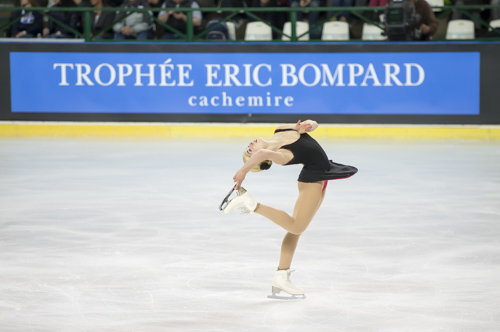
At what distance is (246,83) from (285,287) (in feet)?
30.0

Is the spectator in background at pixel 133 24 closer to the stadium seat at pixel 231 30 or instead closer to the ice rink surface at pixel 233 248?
the stadium seat at pixel 231 30

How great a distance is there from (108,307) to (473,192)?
5175 mm

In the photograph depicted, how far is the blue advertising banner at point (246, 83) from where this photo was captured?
46.8ft

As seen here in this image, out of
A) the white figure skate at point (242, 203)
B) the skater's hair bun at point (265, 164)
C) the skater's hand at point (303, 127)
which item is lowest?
the white figure skate at point (242, 203)

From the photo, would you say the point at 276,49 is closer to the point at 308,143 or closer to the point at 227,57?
the point at 227,57

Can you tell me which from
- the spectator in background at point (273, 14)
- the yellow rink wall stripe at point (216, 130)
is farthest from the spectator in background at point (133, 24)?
the spectator in background at point (273, 14)

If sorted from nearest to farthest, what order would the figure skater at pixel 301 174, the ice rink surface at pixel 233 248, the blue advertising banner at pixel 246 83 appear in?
the ice rink surface at pixel 233 248 → the figure skater at pixel 301 174 → the blue advertising banner at pixel 246 83

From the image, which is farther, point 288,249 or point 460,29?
point 460,29

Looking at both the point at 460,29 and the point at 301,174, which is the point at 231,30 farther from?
the point at 301,174

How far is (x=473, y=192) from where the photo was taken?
960cm

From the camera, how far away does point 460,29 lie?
47.3ft

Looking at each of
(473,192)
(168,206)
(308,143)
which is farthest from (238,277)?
(473,192)

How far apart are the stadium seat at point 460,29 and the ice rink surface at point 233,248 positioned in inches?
112

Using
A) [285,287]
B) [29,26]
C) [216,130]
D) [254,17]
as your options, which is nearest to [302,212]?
[285,287]
